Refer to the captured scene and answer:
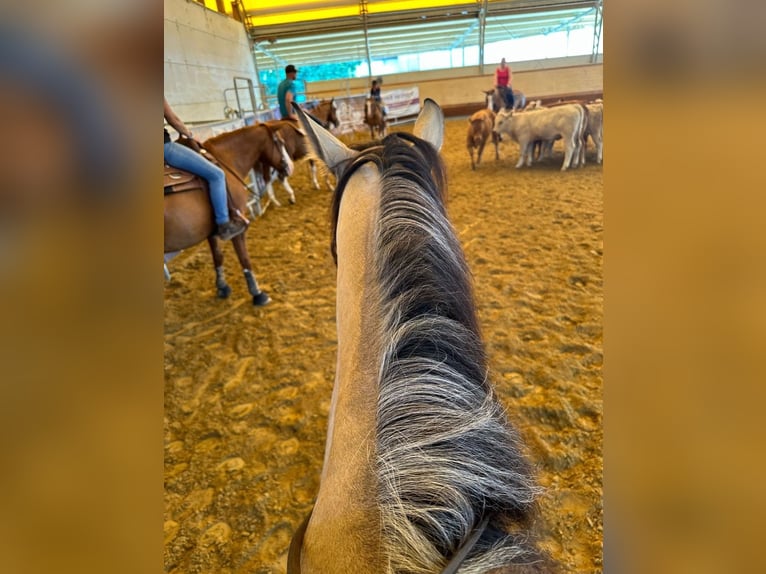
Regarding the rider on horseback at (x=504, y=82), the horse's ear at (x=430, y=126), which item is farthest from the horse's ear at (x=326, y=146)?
the rider on horseback at (x=504, y=82)

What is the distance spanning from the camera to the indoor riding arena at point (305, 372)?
136 centimetres

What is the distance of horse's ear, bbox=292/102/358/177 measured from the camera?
1.13m

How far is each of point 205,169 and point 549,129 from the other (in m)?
4.85

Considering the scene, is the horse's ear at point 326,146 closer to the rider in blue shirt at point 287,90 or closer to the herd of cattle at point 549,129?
the rider in blue shirt at point 287,90

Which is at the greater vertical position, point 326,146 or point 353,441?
point 326,146

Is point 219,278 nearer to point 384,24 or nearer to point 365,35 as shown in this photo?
point 384,24

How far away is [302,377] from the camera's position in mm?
2096

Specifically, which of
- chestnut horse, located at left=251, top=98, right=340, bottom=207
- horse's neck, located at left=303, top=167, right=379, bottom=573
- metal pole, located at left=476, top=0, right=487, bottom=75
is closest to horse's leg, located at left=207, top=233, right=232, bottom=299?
chestnut horse, located at left=251, top=98, right=340, bottom=207

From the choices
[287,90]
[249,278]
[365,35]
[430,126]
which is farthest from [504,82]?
[430,126]

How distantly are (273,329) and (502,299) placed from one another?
4.81 feet
